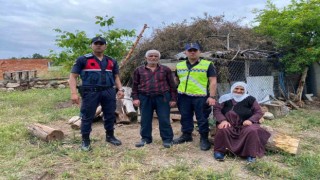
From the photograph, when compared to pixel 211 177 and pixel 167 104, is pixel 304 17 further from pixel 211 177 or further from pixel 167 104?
pixel 211 177

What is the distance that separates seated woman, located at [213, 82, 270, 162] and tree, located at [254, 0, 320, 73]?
5121mm

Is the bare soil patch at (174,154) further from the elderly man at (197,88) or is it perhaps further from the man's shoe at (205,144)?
the elderly man at (197,88)

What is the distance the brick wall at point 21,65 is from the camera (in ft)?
69.4

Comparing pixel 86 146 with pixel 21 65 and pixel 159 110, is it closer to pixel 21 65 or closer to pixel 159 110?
pixel 159 110

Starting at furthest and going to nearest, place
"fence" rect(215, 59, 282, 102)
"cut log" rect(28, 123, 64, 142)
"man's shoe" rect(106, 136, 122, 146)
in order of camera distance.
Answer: "fence" rect(215, 59, 282, 102) → "cut log" rect(28, 123, 64, 142) → "man's shoe" rect(106, 136, 122, 146)

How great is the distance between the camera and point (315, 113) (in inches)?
345

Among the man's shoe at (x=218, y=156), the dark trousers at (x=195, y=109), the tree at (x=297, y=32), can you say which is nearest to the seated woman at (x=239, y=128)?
the man's shoe at (x=218, y=156)

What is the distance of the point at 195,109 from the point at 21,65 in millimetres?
20260

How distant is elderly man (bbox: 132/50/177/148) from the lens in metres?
5.02

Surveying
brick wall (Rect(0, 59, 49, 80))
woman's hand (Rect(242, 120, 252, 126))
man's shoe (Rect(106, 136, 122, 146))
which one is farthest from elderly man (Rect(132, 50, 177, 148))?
brick wall (Rect(0, 59, 49, 80))

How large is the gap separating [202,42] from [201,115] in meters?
4.23

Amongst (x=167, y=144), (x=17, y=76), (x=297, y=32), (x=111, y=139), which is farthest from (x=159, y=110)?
(x=17, y=76)

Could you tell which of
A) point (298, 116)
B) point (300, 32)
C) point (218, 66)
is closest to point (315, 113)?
point (298, 116)

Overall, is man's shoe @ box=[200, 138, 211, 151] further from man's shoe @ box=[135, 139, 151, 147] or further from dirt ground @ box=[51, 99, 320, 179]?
man's shoe @ box=[135, 139, 151, 147]
